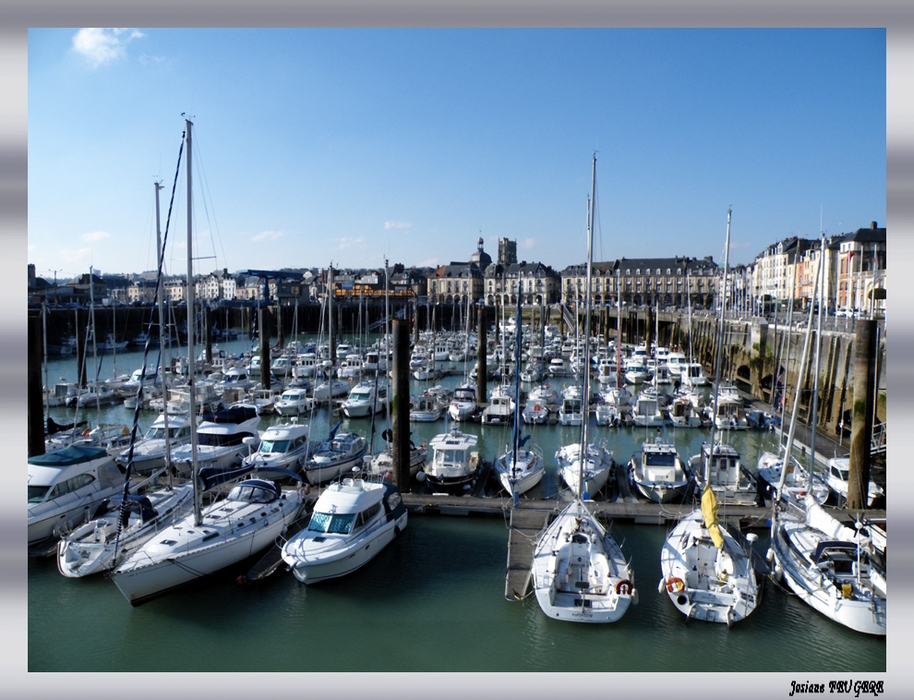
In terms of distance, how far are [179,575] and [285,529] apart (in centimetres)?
246

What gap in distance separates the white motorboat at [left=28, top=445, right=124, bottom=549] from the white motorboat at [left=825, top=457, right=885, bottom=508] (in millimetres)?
15626

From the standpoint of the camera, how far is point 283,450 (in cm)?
1694

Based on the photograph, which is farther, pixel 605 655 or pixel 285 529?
pixel 285 529

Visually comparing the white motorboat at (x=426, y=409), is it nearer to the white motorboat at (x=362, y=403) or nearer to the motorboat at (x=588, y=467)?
the white motorboat at (x=362, y=403)

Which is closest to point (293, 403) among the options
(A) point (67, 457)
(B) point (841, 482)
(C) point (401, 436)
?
(C) point (401, 436)

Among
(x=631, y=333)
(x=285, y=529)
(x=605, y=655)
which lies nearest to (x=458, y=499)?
(x=285, y=529)

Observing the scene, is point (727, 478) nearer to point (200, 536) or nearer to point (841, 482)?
point (841, 482)

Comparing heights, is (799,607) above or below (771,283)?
below

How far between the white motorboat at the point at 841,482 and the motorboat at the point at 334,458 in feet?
36.8

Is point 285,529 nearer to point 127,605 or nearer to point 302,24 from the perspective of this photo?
point 127,605

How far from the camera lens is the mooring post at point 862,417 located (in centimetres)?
1248

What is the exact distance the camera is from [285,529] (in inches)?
483

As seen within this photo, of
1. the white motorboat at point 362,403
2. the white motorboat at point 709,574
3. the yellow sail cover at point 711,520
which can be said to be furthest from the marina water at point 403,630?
the white motorboat at point 362,403

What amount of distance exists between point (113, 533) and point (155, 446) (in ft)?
23.3
